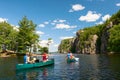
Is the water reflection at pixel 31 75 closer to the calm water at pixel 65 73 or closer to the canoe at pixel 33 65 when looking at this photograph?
the calm water at pixel 65 73

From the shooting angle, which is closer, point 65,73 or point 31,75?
point 31,75

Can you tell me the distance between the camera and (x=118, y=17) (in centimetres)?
18825

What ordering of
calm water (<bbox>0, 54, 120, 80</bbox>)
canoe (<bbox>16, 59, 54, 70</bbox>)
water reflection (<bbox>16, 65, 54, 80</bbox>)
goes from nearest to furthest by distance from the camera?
calm water (<bbox>0, 54, 120, 80</bbox>) → water reflection (<bbox>16, 65, 54, 80</bbox>) → canoe (<bbox>16, 59, 54, 70</bbox>)

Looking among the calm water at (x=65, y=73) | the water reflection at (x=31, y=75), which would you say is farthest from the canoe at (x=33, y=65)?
the water reflection at (x=31, y=75)

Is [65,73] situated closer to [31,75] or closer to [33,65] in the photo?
[31,75]

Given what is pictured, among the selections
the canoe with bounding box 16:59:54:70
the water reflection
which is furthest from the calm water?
the canoe with bounding box 16:59:54:70

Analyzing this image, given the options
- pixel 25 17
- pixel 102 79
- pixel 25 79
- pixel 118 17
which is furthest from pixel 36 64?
pixel 118 17

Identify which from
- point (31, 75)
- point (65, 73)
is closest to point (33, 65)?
point (31, 75)

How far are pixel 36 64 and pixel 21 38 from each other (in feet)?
233

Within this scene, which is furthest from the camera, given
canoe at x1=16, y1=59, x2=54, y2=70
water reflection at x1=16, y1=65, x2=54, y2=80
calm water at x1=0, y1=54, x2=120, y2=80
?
canoe at x1=16, y1=59, x2=54, y2=70

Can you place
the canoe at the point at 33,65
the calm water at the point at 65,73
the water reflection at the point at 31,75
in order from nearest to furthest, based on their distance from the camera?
the calm water at the point at 65,73
the water reflection at the point at 31,75
the canoe at the point at 33,65

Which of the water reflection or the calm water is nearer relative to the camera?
the calm water

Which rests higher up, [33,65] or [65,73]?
[33,65]

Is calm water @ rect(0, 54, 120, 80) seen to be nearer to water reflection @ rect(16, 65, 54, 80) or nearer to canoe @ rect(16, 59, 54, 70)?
water reflection @ rect(16, 65, 54, 80)
